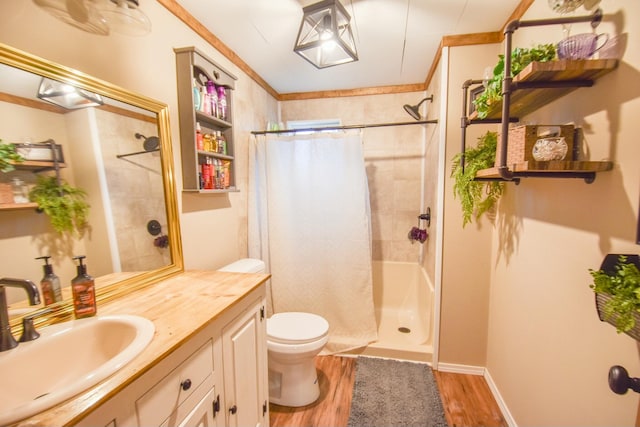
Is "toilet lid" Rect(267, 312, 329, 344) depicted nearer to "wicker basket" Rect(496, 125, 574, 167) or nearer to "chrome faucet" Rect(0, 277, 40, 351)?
"chrome faucet" Rect(0, 277, 40, 351)

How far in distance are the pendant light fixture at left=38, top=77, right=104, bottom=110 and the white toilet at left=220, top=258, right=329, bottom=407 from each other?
3.56 ft

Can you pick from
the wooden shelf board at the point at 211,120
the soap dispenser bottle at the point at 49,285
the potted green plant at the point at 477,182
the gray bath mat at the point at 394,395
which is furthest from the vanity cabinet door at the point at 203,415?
the potted green plant at the point at 477,182

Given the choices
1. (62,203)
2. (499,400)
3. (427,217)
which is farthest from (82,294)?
(427,217)

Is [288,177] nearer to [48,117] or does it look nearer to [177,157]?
[177,157]

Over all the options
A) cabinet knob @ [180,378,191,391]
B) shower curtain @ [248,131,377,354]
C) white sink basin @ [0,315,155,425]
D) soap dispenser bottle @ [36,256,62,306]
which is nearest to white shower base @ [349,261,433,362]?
shower curtain @ [248,131,377,354]

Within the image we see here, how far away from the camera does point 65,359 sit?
84cm

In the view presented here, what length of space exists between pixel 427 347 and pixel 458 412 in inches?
18.6

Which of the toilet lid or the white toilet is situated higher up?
the toilet lid

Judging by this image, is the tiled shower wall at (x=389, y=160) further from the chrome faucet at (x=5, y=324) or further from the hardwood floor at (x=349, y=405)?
the chrome faucet at (x=5, y=324)

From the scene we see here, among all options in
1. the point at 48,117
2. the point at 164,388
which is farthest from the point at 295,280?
the point at 48,117

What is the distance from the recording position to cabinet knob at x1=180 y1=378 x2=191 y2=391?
819 mm

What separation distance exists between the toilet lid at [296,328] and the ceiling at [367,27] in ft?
6.13

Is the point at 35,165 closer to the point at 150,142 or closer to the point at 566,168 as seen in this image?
the point at 150,142

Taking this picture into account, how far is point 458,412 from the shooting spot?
156cm
